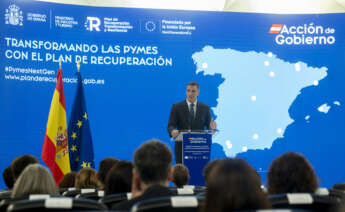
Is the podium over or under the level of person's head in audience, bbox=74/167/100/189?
over

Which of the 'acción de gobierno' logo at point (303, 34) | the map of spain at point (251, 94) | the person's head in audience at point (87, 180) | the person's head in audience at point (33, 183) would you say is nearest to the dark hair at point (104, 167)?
the person's head in audience at point (87, 180)

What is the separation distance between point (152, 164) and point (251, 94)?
→ 812 cm

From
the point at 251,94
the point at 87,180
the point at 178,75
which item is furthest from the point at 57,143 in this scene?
the point at 251,94

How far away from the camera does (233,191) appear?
1.74 metres

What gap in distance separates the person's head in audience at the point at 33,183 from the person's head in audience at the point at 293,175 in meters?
1.28

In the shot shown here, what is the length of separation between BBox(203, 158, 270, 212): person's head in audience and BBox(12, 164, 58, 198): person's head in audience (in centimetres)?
149

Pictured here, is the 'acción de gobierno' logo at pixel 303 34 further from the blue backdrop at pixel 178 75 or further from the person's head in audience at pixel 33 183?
the person's head in audience at pixel 33 183

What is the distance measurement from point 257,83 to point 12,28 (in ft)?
15.9

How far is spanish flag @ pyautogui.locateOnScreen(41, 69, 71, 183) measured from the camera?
709 centimetres

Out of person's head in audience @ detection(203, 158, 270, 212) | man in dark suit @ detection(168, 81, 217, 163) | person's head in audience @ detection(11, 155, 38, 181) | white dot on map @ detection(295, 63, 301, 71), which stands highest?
white dot on map @ detection(295, 63, 301, 71)

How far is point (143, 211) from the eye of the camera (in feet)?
6.68

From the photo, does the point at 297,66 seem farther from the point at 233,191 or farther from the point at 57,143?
the point at 233,191

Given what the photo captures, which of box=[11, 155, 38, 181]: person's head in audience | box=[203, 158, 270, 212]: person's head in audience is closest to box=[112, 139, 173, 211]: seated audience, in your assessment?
box=[203, 158, 270, 212]: person's head in audience

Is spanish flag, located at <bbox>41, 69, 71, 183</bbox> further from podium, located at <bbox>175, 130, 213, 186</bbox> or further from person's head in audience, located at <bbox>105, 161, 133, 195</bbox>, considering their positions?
person's head in audience, located at <bbox>105, 161, 133, 195</bbox>
